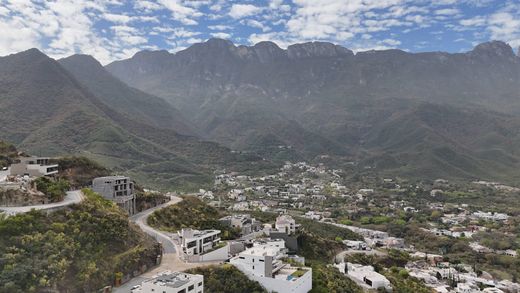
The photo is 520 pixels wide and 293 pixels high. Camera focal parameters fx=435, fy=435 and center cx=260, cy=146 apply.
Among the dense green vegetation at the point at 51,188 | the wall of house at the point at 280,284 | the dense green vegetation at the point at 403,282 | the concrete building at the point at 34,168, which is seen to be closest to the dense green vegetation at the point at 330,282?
the wall of house at the point at 280,284

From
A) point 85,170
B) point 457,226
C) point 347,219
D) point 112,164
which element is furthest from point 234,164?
point 85,170

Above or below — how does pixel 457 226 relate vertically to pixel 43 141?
below

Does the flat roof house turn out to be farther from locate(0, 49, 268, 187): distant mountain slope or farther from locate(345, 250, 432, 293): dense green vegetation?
locate(0, 49, 268, 187): distant mountain slope

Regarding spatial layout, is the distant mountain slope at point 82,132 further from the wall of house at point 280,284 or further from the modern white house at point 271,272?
the wall of house at point 280,284

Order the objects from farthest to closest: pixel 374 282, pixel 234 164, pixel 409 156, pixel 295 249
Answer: pixel 409 156
pixel 234 164
pixel 295 249
pixel 374 282

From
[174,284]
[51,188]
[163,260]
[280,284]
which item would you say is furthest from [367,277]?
[51,188]

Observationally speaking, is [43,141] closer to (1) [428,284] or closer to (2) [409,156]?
(1) [428,284]
